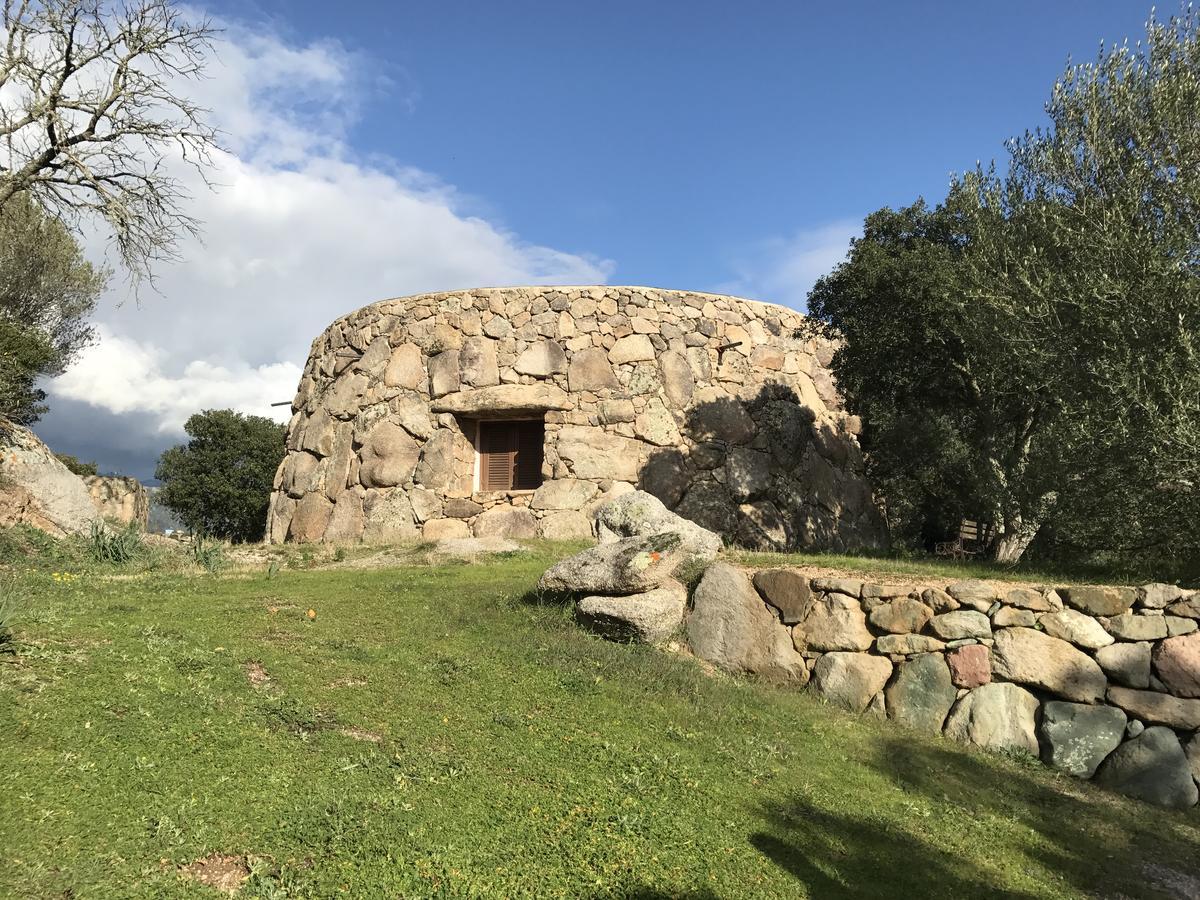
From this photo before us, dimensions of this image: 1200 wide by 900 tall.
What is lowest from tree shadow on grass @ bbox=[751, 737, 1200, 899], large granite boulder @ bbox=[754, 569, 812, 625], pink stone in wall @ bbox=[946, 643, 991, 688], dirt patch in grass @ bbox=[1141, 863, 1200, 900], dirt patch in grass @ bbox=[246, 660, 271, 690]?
dirt patch in grass @ bbox=[1141, 863, 1200, 900]

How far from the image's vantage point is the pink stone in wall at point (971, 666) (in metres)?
8.17

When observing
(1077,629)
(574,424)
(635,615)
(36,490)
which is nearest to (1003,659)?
(1077,629)

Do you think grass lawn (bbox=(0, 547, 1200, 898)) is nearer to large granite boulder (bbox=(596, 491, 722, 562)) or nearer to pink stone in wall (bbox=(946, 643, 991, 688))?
pink stone in wall (bbox=(946, 643, 991, 688))

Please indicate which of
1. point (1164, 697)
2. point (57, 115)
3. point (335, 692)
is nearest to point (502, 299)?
point (57, 115)

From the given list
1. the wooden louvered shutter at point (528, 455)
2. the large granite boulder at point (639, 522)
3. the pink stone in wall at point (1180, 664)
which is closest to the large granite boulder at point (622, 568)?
the large granite boulder at point (639, 522)

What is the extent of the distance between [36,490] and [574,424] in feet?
30.3

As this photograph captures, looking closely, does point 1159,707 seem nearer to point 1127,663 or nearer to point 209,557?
point 1127,663

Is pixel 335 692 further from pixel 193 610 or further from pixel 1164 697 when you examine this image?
pixel 1164 697

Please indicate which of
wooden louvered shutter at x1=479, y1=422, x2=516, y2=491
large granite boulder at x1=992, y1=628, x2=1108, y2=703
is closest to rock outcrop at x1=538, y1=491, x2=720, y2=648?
large granite boulder at x1=992, y1=628, x2=1108, y2=703

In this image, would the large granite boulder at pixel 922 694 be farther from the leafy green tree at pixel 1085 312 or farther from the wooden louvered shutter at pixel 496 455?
the wooden louvered shutter at pixel 496 455

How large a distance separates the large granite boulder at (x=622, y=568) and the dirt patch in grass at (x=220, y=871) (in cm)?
563

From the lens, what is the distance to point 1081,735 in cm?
771

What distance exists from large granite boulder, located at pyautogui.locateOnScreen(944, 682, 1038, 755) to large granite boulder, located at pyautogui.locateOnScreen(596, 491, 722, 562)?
3.33 metres

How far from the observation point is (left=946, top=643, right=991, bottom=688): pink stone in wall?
817 centimetres
